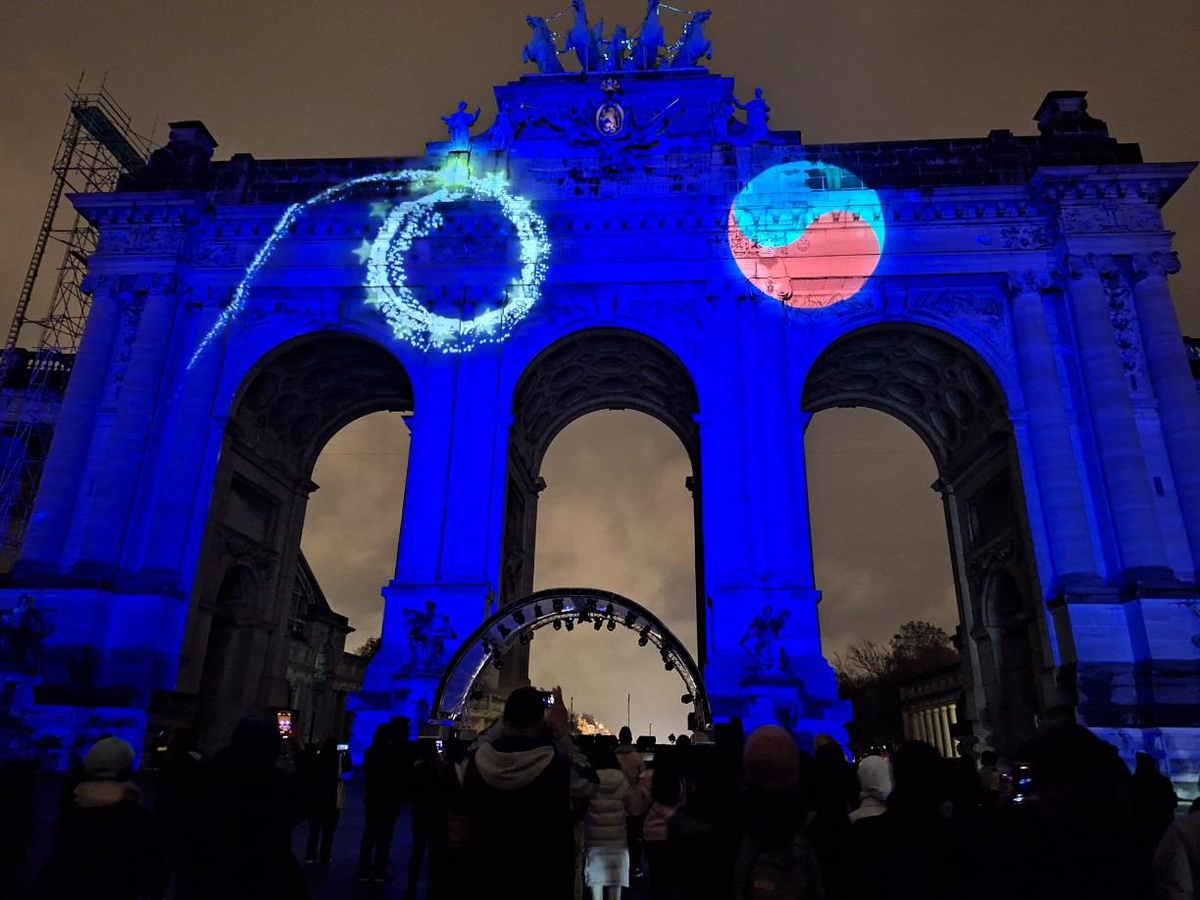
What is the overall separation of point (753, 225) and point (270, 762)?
73.9 feet

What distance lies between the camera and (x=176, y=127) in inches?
1049

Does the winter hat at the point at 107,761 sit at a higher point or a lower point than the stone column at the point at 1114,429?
lower

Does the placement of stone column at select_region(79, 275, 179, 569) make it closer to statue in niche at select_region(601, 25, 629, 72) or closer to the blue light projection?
the blue light projection

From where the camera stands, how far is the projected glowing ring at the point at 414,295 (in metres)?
23.5

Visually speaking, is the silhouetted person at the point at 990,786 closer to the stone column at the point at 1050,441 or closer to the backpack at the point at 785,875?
the backpack at the point at 785,875

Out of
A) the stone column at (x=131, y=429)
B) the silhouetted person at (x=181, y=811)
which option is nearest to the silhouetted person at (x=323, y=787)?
the silhouetted person at (x=181, y=811)

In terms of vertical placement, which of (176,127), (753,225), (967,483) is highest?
(176,127)

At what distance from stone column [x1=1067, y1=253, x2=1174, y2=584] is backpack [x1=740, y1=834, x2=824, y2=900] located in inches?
785

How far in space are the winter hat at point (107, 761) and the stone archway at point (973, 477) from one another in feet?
71.6

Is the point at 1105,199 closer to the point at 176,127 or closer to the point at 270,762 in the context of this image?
the point at 270,762

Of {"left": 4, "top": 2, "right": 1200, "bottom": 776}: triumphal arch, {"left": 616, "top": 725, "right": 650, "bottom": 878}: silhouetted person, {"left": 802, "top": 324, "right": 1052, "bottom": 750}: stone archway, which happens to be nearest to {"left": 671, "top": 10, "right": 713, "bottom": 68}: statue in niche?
{"left": 4, "top": 2, "right": 1200, "bottom": 776}: triumphal arch

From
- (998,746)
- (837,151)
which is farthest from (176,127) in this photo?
(998,746)

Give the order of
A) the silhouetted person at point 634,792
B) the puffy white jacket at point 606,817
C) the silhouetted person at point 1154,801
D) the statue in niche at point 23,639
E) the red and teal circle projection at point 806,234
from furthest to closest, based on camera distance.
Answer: the red and teal circle projection at point 806,234, the statue in niche at point 23,639, the silhouetted person at point 634,792, the puffy white jacket at point 606,817, the silhouetted person at point 1154,801

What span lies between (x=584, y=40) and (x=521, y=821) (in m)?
28.8
